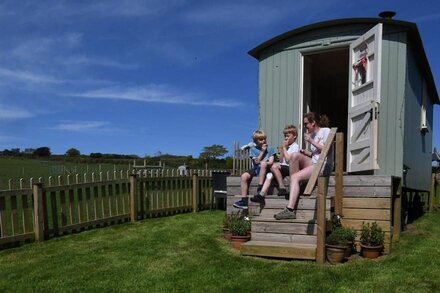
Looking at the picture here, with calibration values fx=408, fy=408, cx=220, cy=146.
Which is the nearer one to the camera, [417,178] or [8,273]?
[8,273]

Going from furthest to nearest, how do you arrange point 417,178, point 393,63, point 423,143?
point 423,143
point 417,178
point 393,63

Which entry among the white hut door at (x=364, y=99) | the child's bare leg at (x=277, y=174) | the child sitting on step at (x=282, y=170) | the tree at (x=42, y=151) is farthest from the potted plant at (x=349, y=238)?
the tree at (x=42, y=151)

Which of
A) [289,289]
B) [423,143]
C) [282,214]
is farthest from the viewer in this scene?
[423,143]

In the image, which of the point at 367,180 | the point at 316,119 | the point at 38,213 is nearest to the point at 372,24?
the point at 316,119

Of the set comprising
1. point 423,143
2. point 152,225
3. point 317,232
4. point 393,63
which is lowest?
point 152,225

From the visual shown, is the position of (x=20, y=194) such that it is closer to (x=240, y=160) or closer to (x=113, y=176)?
(x=113, y=176)

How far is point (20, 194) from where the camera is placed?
6188 mm

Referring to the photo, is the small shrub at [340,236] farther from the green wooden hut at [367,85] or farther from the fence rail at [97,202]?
the fence rail at [97,202]

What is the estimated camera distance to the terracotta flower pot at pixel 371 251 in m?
5.06

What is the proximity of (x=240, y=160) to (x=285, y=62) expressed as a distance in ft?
7.49

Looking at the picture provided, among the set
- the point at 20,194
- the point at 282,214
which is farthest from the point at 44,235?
the point at 282,214

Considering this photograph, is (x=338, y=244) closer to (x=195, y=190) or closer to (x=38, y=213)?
(x=38, y=213)

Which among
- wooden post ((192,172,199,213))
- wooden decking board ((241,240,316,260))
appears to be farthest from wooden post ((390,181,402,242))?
wooden post ((192,172,199,213))

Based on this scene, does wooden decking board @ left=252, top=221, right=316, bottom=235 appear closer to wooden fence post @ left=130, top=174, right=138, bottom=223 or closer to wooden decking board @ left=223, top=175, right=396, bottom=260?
wooden decking board @ left=223, top=175, right=396, bottom=260
